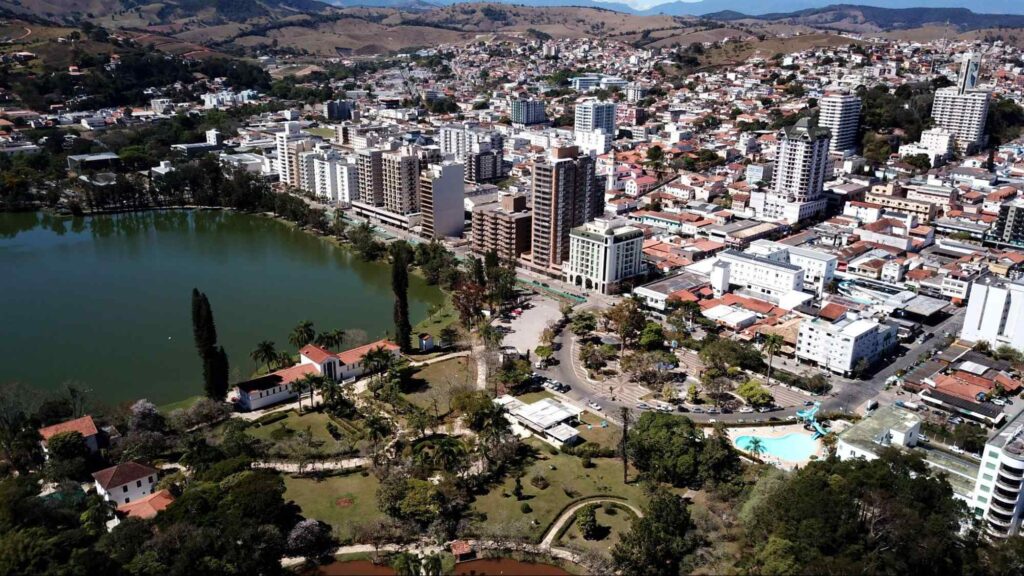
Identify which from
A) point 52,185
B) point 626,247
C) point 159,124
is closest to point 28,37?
point 159,124

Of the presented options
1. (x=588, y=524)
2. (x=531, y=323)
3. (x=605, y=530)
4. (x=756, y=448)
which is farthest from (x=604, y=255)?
(x=588, y=524)

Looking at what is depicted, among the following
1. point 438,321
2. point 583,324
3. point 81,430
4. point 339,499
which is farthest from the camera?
point 438,321

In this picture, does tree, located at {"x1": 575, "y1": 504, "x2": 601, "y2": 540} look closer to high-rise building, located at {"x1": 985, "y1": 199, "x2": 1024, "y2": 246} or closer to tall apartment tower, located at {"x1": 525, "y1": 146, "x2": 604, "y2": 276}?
tall apartment tower, located at {"x1": 525, "y1": 146, "x2": 604, "y2": 276}

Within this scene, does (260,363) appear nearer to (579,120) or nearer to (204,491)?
(204,491)

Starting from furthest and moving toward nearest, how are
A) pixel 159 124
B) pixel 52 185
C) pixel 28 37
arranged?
pixel 28 37, pixel 159 124, pixel 52 185

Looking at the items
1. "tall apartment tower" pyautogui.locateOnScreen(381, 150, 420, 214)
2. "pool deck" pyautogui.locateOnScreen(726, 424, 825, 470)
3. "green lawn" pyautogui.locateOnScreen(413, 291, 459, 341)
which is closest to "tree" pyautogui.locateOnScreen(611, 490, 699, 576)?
"pool deck" pyautogui.locateOnScreen(726, 424, 825, 470)

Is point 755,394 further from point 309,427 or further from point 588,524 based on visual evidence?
point 309,427
